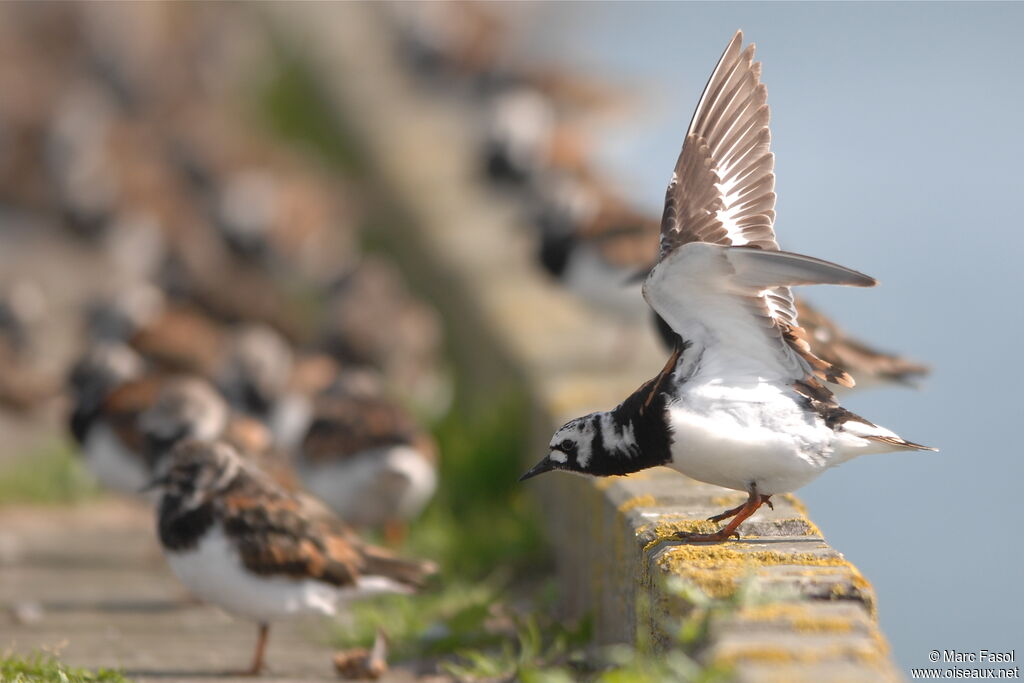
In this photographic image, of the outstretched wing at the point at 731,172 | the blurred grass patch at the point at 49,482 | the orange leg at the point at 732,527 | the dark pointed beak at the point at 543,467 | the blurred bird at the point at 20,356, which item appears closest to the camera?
the orange leg at the point at 732,527

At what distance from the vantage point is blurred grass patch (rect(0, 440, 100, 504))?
25.9 ft

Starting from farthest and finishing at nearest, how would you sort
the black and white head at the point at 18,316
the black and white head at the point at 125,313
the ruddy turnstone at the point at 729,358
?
the black and white head at the point at 18,316 < the black and white head at the point at 125,313 < the ruddy turnstone at the point at 729,358

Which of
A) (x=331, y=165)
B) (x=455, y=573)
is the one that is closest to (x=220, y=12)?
(x=331, y=165)

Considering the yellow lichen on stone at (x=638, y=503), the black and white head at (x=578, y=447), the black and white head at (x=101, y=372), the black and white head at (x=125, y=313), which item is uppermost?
the black and white head at (x=125, y=313)

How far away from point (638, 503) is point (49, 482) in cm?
454

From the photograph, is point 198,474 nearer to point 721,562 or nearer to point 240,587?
point 240,587

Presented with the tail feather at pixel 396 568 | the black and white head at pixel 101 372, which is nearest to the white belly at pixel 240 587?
the tail feather at pixel 396 568

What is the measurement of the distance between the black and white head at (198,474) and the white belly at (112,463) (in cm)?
154

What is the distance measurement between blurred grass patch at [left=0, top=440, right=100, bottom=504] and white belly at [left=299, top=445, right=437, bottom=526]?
1734mm

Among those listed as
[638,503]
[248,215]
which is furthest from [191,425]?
[248,215]

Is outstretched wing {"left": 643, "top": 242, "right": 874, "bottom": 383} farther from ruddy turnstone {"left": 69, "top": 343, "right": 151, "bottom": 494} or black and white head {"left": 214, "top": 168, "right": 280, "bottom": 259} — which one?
black and white head {"left": 214, "top": 168, "right": 280, "bottom": 259}

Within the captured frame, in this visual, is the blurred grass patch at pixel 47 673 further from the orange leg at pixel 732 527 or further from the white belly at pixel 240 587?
the orange leg at pixel 732 527

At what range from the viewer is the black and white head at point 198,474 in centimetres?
521

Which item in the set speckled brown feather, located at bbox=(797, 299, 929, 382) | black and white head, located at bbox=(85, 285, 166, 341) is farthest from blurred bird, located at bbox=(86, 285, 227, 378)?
speckled brown feather, located at bbox=(797, 299, 929, 382)
